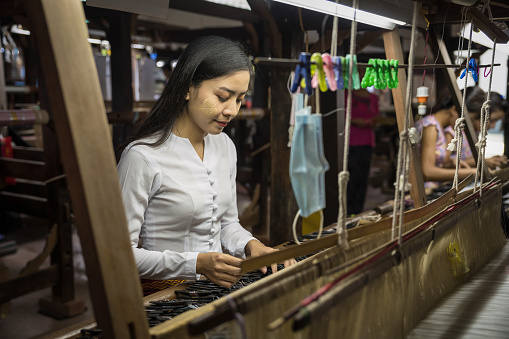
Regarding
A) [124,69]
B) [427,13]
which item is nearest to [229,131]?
[124,69]

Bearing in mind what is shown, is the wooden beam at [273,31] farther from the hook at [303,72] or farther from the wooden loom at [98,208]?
the wooden loom at [98,208]

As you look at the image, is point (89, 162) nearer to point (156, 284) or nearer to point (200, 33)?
point (156, 284)

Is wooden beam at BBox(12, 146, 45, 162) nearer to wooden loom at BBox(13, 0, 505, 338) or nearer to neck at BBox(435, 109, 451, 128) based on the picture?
neck at BBox(435, 109, 451, 128)

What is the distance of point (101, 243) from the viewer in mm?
849

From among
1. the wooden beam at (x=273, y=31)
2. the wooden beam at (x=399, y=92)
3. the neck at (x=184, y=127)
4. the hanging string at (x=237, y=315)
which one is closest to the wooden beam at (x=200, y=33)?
the wooden beam at (x=273, y=31)

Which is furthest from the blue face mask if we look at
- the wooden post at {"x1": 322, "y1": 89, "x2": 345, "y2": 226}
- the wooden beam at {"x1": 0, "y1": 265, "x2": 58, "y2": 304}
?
the wooden beam at {"x1": 0, "y1": 265, "x2": 58, "y2": 304}

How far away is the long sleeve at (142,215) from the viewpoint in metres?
1.53

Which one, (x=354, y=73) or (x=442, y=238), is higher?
(x=354, y=73)

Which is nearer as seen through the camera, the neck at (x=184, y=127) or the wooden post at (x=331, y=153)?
the neck at (x=184, y=127)

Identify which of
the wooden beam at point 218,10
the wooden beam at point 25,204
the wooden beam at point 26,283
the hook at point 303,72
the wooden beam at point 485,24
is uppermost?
the wooden beam at point 218,10

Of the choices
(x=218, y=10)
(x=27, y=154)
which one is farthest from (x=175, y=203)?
(x=218, y=10)

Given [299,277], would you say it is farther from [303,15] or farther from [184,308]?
[303,15]

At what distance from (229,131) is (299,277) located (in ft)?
21.0

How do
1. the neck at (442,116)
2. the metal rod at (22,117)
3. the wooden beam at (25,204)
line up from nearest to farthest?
the metal rod at (22,117) → the neck at (442,116) → the wooden beam at (25,204)
